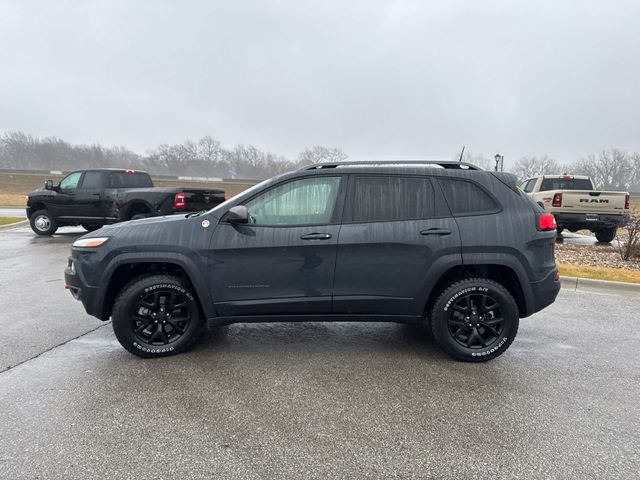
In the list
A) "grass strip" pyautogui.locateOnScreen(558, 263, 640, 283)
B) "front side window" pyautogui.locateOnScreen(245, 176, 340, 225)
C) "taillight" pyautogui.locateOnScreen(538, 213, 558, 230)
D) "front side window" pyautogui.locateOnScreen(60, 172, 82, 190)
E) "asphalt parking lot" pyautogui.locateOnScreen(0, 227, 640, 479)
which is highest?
"front side window" pyautogui.locateOnScreen(60, 172, 82, 190)

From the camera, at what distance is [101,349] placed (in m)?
3.79

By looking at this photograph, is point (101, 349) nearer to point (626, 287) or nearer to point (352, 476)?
point (352, 476)

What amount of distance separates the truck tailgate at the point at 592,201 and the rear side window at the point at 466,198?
813cm

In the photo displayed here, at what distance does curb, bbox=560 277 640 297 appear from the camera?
604cm

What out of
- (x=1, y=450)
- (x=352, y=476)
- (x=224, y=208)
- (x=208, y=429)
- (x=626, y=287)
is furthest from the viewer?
(x=626, y=287)

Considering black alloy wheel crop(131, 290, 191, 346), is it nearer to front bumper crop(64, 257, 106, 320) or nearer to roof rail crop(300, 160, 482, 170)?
front bumper crop(64, 257, 106, 320)

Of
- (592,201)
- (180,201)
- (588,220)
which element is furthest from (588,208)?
(180,201)

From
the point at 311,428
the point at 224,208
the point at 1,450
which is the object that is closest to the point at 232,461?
the point at 311,428

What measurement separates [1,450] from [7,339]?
2089mm

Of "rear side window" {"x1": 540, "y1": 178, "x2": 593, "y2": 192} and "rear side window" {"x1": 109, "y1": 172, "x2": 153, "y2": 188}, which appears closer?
"rear side window" {"x1": 109, "y1": 172, "x2": 153, "y2": 188}

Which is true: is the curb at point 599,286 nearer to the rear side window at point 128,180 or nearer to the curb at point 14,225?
the rear side window at point 128,180

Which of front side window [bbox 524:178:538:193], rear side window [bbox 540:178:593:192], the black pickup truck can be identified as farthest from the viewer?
front side window [bbox 524:178:538:193]

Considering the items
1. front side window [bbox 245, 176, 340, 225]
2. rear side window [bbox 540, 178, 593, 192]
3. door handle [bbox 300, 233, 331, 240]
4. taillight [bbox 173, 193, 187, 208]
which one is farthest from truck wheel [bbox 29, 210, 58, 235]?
rear side window [bbox 540, 178, 593, 192]

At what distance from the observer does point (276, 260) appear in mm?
3432
